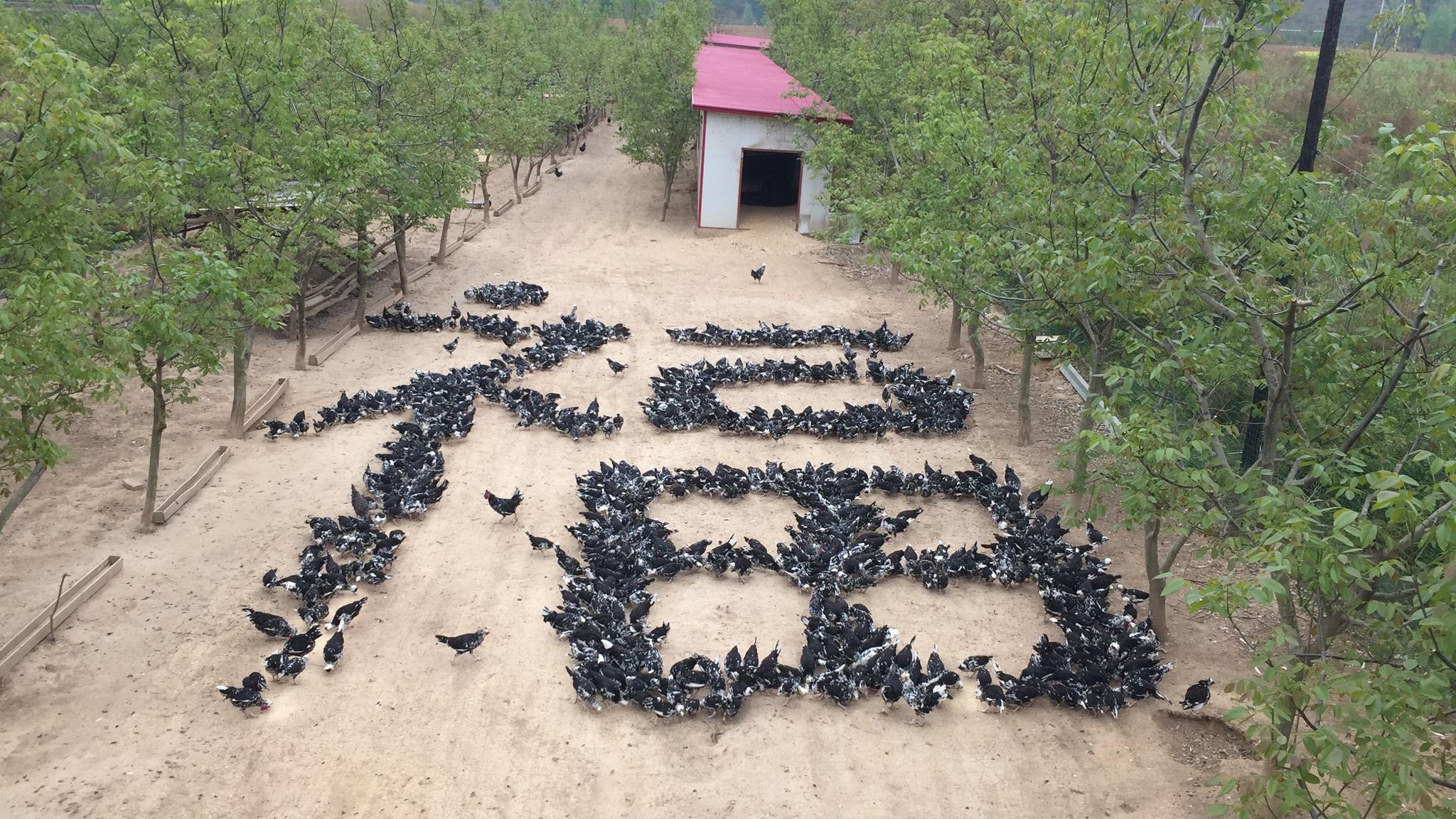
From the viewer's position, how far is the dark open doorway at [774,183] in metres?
34.8

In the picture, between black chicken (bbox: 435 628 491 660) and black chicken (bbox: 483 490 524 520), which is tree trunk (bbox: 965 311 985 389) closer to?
black chicken (bbox: 483 490 524 520)

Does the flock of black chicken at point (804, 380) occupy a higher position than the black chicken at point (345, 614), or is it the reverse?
the flock of black chicken at point (804, 380)

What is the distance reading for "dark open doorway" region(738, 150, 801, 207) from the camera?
34844 millimetres

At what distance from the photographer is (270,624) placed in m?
9.16

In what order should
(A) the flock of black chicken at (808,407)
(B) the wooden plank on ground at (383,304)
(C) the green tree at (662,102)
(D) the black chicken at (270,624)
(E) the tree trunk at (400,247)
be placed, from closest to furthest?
(D) the black chicken at (270,624)
(A) the flock of black chicken at (808,407)
(E) the tree trunk at (400,247)
(B) the wooden plank on ground at (383,304)
(C) the green tree at (662,102)

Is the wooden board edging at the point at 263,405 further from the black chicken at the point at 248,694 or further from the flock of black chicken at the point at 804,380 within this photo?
the black chicken at the point at 248,694

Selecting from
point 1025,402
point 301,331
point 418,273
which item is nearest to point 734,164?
point 418,273

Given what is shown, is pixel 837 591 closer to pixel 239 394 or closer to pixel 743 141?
pixel 239 394

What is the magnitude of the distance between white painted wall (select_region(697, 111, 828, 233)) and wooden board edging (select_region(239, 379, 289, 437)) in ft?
55.2

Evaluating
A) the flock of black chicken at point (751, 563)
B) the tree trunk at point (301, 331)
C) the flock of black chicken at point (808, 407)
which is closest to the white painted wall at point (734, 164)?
the flock of black chicken at point (808, 407)

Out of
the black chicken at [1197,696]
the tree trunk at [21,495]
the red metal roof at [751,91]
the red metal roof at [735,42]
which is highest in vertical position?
the red metal roof at [735,42]

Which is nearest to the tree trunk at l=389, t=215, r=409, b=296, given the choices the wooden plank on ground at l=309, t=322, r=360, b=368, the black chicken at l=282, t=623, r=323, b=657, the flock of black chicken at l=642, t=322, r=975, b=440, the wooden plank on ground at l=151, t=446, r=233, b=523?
the wooden plank on ground at l=309, t=322, r=360, b=368

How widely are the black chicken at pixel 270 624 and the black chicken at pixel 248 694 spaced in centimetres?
78

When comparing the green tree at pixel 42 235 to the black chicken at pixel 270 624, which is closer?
the green tree at pixel 42 235
